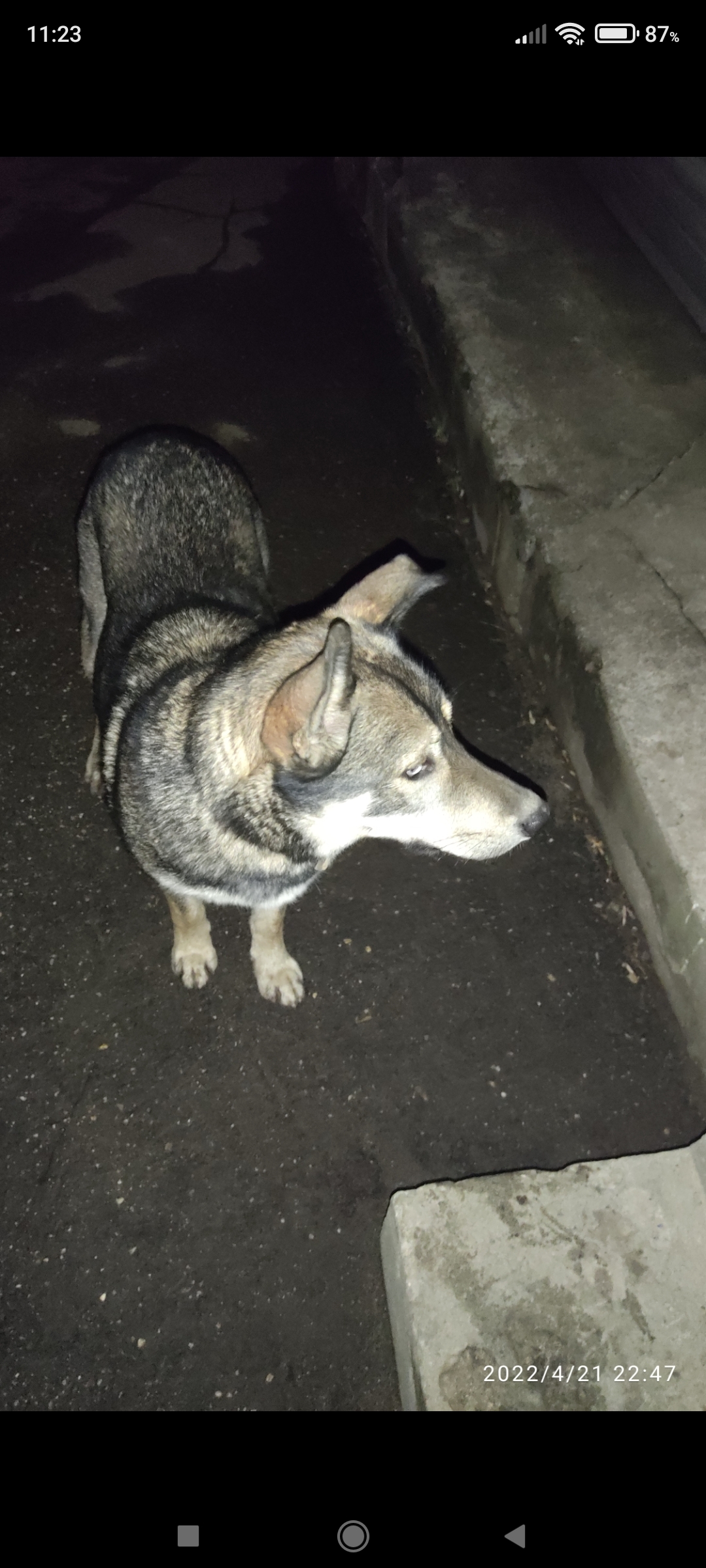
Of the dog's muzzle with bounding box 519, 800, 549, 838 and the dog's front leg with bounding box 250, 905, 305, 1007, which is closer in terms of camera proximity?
the dog's muzzle with bounding box 519, 800, 549, 838

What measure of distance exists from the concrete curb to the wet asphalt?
34 centimetres

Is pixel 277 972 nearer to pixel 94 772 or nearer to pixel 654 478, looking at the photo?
pixel 94 772

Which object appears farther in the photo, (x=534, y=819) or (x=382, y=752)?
(x=534, y=819)

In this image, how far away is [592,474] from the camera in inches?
195

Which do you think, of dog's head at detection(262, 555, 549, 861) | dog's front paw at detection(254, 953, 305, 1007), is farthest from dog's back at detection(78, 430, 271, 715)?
dog's front paw at detection(254, 953, 305, 1007)

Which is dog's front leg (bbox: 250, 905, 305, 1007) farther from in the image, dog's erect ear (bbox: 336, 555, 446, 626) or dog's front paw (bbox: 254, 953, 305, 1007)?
dog's erect ear (bbox: 336, 555, 446, 626)

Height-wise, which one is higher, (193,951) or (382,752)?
(382,752)

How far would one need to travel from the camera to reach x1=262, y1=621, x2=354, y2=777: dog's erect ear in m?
2.25

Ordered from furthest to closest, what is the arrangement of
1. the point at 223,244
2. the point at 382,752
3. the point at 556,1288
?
the point at 223,244, the point at 556,1288, the point at 382,752

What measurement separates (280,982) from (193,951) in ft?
1.31

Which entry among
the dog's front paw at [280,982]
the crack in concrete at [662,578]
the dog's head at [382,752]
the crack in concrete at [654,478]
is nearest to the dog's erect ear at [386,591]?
the dog's head at [382,752]

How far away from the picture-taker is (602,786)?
4160mm

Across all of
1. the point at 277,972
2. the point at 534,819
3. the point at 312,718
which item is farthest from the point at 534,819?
the point at 277,972

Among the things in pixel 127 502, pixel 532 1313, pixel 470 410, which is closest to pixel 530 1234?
pixel 532 1313
